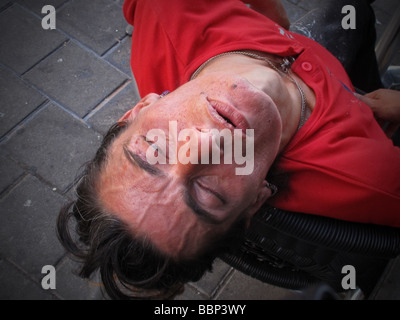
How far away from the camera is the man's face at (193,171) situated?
4.27 feet

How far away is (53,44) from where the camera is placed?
9.46 feet

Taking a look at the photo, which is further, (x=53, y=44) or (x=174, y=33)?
(x=53, y=44)

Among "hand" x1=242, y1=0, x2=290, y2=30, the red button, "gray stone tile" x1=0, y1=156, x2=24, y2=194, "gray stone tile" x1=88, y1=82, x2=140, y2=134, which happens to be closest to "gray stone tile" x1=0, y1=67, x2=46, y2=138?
"gray stone tile" x1=0, y1=156, x2=24, y2=194

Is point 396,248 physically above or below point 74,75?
above

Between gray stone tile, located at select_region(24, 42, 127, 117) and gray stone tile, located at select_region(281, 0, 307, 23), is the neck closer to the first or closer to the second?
gray stone tile, located at select_region(24, 42, 127, 117)

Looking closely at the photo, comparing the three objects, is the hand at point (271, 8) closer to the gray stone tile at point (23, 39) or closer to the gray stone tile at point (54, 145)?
the gray stone tile at point (54, 145)

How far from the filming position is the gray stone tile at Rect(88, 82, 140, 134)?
2.68m

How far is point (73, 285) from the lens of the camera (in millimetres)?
2236

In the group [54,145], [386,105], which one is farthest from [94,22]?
[386,105]

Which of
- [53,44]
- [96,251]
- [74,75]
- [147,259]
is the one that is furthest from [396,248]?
[53,44]

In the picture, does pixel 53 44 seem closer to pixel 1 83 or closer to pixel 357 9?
pixel 1 83

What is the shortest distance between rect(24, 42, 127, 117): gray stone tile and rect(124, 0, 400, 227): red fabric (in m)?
0.94

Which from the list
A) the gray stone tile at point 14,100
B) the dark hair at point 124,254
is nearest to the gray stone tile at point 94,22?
the gray stone tile at point 14,100

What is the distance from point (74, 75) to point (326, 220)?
223 cm
